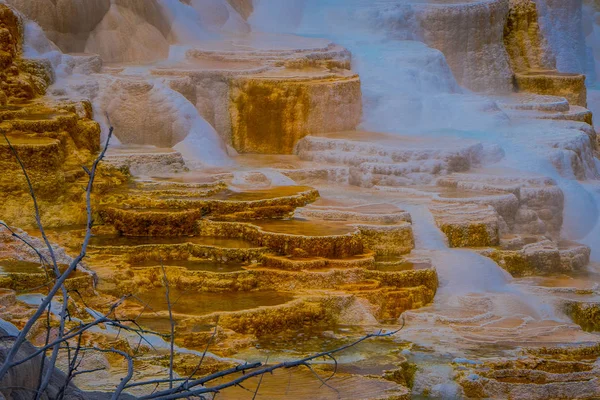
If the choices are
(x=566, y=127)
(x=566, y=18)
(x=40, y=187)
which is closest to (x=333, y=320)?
(x=40, y=187)

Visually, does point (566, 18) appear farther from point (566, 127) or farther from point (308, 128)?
point (308, 128)

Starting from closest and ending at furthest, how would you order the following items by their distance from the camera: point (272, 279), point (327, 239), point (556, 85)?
point (272, 279)
point (327, 239)
point (556, 85)

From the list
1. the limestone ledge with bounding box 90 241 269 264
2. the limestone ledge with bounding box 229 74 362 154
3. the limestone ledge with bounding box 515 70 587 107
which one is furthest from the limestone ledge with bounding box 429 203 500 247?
the limestone ledge with bounding box 515 70 587 107

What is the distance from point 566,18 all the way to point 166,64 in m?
9.70

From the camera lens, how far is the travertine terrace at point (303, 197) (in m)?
6.24

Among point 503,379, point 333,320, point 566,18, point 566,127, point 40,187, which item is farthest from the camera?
point 566,18

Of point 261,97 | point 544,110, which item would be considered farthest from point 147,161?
point 544,110

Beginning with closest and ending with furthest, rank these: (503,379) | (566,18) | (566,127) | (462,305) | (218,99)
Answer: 1. (503,379)
2. (462,305)
3. (218,99)
4. (566,127)
5. (566,18)

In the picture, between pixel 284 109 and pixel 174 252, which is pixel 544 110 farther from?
pixel 174 252

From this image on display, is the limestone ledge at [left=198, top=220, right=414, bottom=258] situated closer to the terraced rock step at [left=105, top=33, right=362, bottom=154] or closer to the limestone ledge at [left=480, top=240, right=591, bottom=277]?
the limestone ledge at [left=480, top=240, right=591, bottom=277]

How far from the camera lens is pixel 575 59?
64.6 feet

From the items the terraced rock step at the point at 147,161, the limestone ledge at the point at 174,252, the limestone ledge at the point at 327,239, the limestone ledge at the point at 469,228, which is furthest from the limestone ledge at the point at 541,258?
the terraced rock step at the point at 147,161

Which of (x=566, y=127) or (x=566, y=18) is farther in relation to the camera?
(x=566, y=18)

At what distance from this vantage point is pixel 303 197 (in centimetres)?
868
